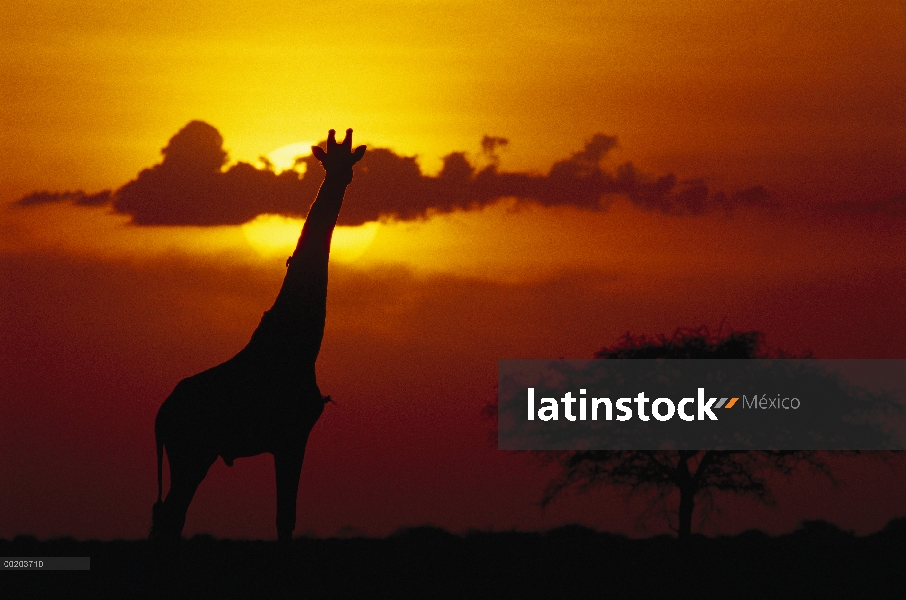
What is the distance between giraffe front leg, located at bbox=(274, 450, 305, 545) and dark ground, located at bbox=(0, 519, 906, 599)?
1.19 ft

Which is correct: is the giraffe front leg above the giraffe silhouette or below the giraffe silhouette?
below

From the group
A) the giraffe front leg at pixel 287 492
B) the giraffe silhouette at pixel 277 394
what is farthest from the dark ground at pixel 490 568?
the giraffe silhouette at pixel 277 394

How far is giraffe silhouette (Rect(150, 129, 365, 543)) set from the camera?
23109mm

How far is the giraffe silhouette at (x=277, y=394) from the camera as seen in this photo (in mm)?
23109

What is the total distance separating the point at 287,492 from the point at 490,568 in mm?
5378

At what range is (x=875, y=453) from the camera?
132 feet

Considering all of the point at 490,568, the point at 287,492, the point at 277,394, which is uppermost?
the point at 277,394

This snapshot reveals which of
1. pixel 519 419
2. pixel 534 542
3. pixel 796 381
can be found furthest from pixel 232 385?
pixel 796 381

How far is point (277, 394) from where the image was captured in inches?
912

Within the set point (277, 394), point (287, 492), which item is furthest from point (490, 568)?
point (277, 394)

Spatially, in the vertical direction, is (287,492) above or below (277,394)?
below

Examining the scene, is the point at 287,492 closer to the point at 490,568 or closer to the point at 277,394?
the point at 277,394

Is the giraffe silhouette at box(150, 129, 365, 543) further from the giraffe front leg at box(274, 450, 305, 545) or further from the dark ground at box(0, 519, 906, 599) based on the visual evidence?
the dark ground at box(0, 519, 906, 599)

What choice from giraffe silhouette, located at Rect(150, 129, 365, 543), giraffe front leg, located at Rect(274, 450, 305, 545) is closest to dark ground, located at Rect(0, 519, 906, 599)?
giraffe front leg, located at Rect(274, 450, 305, 545)
